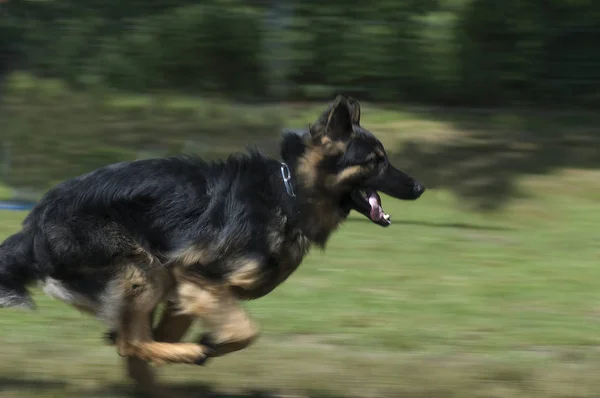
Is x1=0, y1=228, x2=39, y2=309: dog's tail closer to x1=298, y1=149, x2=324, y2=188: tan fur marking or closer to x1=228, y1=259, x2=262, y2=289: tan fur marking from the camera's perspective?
x1=228, y1=259, x2=262, y2=289: tan fur marking

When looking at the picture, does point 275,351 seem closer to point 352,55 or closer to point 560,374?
point 560,374

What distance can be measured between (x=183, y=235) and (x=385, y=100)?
9.49 metres

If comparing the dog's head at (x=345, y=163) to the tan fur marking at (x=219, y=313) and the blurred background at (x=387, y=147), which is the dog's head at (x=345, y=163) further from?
the blurred background at (x=387, y=147)

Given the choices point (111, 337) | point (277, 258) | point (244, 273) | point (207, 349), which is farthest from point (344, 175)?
point (111, 337)

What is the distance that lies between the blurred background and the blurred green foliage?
0.03m

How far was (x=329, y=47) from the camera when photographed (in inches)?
555

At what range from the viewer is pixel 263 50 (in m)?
14.4

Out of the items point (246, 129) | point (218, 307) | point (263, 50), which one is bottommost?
point (246, 129)

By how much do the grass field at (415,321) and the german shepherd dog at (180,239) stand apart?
592 millimetres

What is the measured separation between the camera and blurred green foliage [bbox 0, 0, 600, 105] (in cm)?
1355

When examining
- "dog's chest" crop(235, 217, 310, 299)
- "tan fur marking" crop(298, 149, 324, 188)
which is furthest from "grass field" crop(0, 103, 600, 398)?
"tan fur marking" crop(298, 149, 324, 188)

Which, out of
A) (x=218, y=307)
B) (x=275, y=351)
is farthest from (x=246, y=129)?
(x=218, y=307)

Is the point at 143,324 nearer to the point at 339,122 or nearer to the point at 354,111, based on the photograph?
the point at 339,122

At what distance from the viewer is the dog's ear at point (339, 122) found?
522cm
